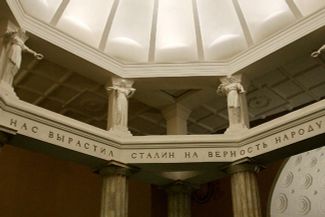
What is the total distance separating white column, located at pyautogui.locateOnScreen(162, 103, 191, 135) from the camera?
49.0 feet

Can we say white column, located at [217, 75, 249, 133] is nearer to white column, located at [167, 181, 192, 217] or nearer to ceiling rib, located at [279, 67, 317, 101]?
ceiling rib, located at [279, 67, 317, 101]

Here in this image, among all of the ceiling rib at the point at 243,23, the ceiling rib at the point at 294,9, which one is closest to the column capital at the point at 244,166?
the ceiling rib at the point at 243,23

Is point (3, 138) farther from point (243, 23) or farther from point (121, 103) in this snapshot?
point (243, 23)

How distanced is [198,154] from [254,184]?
1.58 metres

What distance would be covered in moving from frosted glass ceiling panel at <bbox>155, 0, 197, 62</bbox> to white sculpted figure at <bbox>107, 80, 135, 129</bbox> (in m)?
1.40

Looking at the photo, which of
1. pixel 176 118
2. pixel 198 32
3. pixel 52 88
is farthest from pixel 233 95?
pixel 52 88

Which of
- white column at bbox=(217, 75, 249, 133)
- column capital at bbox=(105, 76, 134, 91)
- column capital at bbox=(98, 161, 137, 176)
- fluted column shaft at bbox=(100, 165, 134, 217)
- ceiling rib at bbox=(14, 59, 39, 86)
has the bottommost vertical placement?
fluted column shaft at bbox=(100, 165, 134, 217)

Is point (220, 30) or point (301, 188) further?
point (301, 188)

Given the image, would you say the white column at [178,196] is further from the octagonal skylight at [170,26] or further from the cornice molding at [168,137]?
the octagonal skylight at [170,26]

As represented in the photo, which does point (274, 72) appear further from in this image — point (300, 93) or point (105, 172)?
point (105, 172)

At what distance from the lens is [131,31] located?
46.8 ft

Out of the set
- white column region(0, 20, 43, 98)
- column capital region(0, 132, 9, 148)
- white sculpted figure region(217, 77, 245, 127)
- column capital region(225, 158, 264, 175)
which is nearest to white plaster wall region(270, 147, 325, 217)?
column capital region(225, 158, 264, 175)

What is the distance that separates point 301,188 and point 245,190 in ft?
17.1

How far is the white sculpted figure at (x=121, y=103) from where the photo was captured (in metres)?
13.1
